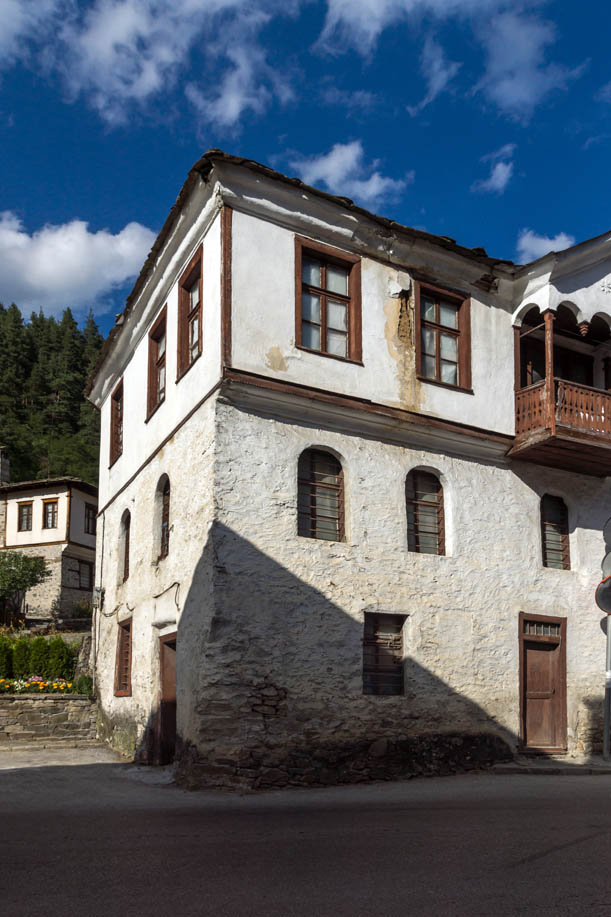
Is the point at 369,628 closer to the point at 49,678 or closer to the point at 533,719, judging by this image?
the point at 533,719

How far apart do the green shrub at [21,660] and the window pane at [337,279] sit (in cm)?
1162

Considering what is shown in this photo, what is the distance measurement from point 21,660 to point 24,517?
65.5ft

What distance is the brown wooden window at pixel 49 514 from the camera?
3753cm

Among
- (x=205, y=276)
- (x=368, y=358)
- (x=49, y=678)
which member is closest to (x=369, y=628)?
(x=368, y=358)

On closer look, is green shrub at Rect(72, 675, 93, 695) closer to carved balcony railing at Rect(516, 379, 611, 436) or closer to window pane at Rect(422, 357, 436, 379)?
window pane at Rect(422, 357, 436, 379)

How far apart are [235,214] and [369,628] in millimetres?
6241

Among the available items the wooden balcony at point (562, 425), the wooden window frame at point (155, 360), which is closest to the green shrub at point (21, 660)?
the wooden window frame at point (155, 360)

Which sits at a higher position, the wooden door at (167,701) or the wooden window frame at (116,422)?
the wooden window frame at (116,422)

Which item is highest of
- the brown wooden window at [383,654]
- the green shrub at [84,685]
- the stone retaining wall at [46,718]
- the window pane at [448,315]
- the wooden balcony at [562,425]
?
the window pane at [448,315]

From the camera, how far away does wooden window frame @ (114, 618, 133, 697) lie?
617 inches

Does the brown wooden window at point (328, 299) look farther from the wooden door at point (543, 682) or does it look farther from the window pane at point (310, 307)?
the wooden door at point (543, 682)

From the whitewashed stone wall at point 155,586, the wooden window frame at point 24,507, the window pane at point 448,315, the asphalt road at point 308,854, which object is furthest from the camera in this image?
the wooden window frame at point 24,507

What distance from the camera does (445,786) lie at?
11.0 metres

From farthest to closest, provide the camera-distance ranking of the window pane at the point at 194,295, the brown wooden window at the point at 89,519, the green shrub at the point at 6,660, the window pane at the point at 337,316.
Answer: the brown wooden window at the point at 89,519 < the green shrub at the point at 6,660 < the window pane at the point at 194,295 < the window pane at the point at 337,316
